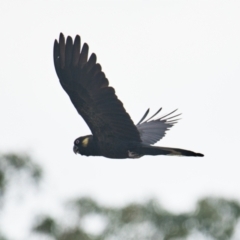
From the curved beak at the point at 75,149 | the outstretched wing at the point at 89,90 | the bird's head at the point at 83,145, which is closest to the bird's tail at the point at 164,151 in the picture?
the outstretched wing at the point at 89,90

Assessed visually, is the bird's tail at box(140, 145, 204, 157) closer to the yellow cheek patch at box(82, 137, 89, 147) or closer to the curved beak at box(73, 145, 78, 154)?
the yellow cheek patch at box(82, 137, 89, 147)

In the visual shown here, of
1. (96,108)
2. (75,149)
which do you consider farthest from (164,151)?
(75,149)

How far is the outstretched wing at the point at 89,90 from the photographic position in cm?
1612

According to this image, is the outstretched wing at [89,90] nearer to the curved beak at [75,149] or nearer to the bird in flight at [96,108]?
the bird in flight at [96,108]

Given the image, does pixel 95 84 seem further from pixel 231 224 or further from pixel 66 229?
pixel 231 224

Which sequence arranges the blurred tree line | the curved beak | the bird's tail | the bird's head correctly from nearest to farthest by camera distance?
1. the bird's tail
2. the bird's head
3. the curved beak
4. the blurred tree line

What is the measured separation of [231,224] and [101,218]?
5.77 meters

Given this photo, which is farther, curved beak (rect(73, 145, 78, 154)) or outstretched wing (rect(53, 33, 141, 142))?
curved beak (rect(73, 145, 78, 154))

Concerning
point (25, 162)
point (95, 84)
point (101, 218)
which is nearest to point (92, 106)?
point (95, 84)

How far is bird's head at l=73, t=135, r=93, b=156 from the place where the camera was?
17.0m

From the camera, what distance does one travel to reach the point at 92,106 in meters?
16.4

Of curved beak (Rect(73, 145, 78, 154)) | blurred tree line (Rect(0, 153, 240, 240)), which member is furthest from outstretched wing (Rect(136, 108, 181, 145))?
blurred tree line (Rect(0, 153, 240, 240))

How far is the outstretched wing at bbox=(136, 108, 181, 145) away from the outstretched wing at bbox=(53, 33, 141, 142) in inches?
91.7

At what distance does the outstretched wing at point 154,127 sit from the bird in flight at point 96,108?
2.12m
